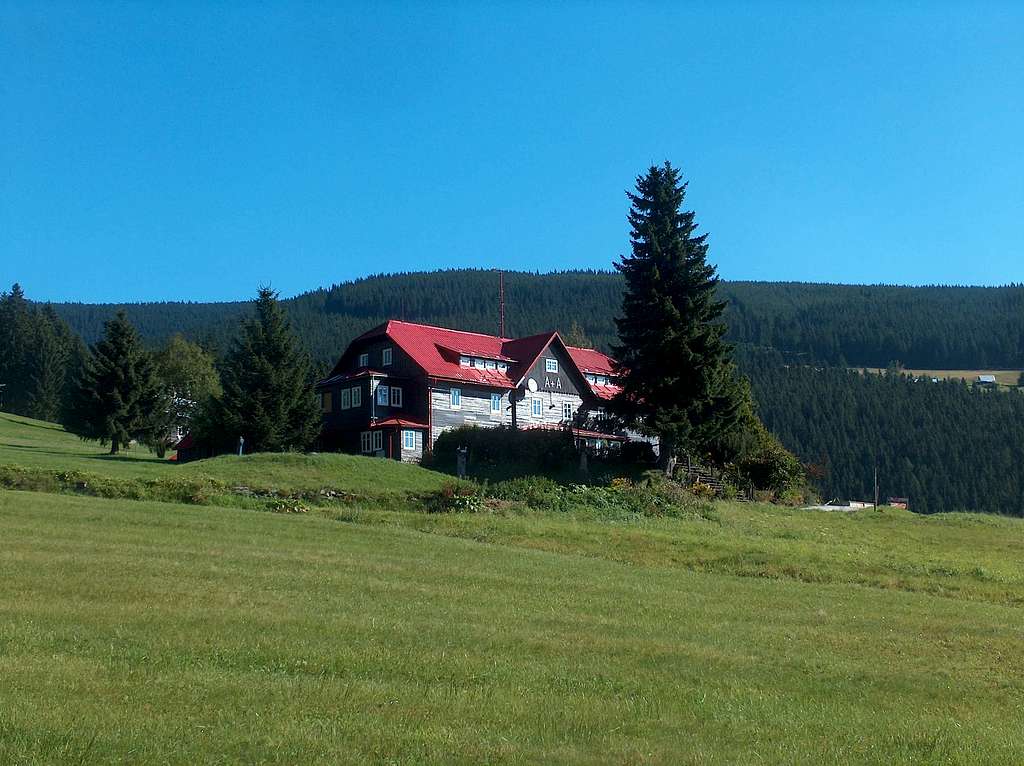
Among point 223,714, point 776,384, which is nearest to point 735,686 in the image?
point 223,714

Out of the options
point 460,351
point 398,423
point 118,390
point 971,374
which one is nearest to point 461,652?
point 398,423

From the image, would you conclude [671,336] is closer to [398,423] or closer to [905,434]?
[398,423]

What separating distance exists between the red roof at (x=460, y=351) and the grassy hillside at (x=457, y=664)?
38.5 m

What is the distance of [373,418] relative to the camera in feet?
195

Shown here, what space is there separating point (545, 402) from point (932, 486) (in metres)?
75.2

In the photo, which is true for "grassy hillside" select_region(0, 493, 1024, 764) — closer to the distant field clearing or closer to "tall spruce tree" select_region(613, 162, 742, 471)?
"tall spruce tree" select_region(613, 162, 742, 471)

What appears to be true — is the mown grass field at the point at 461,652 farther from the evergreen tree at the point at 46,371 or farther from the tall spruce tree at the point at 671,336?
the evergreen tree at the point at 46,371

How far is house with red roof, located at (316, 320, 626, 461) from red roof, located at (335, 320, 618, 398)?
0.07m

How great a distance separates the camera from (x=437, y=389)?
59.8 metres

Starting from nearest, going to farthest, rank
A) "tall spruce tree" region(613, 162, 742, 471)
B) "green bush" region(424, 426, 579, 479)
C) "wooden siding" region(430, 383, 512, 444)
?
"tall spruce tree" region(613, 162, 742, 471) → "green bush" region(424, 426, 579, 479) → "wooden siding" region(430, 383, 512, 444)

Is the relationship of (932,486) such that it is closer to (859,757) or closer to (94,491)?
(94,491)

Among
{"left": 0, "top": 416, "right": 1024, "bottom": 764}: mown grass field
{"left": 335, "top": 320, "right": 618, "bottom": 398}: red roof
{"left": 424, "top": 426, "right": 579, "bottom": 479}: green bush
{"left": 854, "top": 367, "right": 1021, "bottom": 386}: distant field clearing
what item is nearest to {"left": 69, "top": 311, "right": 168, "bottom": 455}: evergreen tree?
{"left": 335, "top": 320, "right": 618, "bottom": 398}: red roof

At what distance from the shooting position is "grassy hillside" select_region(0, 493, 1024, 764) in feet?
33.0

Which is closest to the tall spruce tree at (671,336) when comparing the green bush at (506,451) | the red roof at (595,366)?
the green bush at (506,451)
